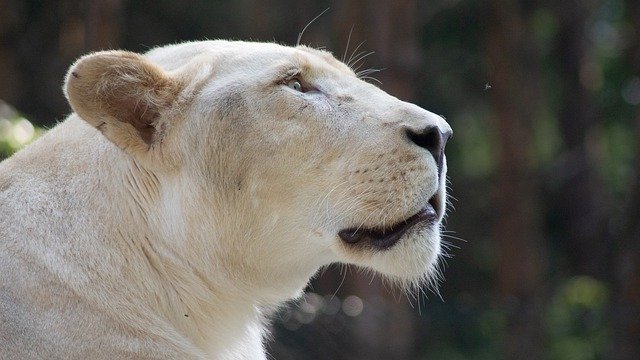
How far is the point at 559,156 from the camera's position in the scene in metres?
18.2

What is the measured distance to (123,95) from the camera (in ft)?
12.6

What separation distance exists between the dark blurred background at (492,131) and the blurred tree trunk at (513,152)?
28 mm

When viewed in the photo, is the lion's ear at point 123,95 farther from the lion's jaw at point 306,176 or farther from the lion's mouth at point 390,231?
the lion's mouth at point 390,231

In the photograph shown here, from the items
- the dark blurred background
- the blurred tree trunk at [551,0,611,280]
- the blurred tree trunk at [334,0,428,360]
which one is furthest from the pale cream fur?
the blurred tree trunk at [551,0,611,280]

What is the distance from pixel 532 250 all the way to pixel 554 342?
3.12 metres

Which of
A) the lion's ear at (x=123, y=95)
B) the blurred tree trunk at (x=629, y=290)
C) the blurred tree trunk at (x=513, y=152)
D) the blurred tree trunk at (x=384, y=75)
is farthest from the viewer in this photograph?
the blurred tree trunk at (x=513, y=152)

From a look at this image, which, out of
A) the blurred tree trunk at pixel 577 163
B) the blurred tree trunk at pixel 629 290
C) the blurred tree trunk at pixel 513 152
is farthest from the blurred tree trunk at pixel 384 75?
the blurred tree trunk at pixel 577 163

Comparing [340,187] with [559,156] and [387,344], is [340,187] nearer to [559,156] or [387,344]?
[387,344]

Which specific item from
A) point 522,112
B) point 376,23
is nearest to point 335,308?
point 376,23

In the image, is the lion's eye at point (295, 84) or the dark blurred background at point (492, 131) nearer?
the lion's eye at point (295, 84)

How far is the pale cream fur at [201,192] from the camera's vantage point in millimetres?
3742

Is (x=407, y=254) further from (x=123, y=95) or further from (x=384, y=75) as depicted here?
(x=384, y=75)

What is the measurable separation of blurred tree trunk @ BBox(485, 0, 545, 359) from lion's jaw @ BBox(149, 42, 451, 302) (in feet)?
32.3

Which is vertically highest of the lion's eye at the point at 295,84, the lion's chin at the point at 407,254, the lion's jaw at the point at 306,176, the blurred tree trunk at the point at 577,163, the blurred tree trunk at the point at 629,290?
the lion's eye at the point at 295,84
